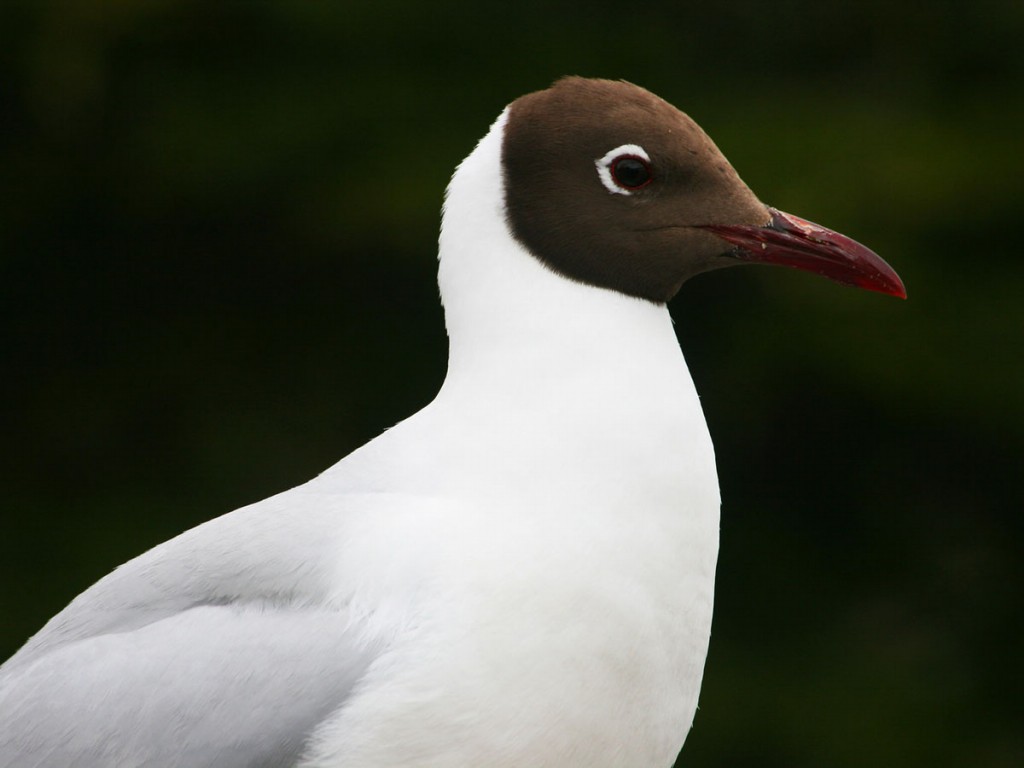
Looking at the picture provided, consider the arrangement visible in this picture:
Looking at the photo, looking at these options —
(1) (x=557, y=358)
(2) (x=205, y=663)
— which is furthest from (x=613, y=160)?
(2) (x=205, y=663)

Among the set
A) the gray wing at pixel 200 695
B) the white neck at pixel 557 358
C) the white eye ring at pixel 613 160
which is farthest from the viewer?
the white eye ring at pixel 613 160

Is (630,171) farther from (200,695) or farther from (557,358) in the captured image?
(200,695)

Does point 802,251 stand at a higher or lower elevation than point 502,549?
higher

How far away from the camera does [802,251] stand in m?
2.21

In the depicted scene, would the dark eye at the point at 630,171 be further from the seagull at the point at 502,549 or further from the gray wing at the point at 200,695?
the gray wing at the point at 200,695

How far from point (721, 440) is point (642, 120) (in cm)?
238

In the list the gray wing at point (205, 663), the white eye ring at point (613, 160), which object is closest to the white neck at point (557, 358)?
the white eye ring at point (613, 160)

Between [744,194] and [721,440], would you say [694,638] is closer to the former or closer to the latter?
[744,194]

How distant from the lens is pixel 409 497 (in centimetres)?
203

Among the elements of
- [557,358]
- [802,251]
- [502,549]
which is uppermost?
[802,251]

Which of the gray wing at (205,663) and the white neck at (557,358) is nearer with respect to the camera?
the gray wing at (205,663)

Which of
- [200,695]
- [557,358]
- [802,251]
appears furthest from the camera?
[802,251]

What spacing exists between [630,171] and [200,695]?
35.7 inches

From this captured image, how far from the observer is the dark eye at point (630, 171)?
2.16 m
